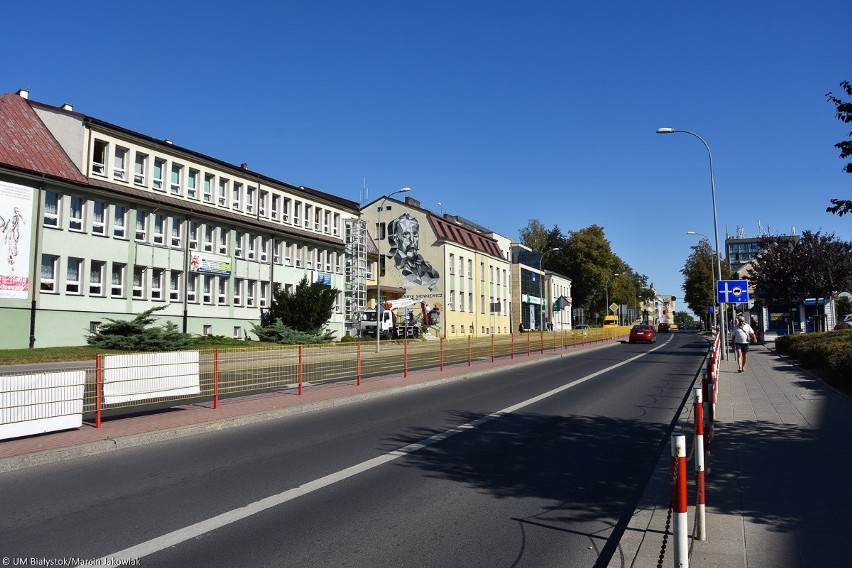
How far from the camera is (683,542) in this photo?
3.77m

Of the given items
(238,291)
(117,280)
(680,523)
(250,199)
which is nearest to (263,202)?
(250,199)

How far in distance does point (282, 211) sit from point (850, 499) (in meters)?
44.8

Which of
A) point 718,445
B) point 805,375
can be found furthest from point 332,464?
point 805,375

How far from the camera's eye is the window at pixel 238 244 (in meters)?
42.3

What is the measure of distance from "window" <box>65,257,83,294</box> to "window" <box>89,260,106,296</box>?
1.75ft

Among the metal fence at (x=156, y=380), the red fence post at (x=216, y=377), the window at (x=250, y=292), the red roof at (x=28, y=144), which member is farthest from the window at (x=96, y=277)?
the red fence post at (x=216, y=377)

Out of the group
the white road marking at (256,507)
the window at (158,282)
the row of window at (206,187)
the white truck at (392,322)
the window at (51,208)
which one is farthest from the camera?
the white truck at (392,322)

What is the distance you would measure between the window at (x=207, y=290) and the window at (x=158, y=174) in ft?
18.8

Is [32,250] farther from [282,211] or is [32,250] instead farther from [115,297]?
[282,211]

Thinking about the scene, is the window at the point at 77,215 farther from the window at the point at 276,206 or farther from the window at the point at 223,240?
the window at the point at 276,206

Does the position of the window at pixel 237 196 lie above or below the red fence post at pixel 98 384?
above

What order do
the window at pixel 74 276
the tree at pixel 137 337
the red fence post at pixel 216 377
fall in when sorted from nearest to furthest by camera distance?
the red fence post at pixel 216 377 → the tree at pixel 137 337 → the window at pixel 74 276

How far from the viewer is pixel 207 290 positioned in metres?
40.2

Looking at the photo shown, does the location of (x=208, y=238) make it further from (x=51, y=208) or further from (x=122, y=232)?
(x=51, y=208)
